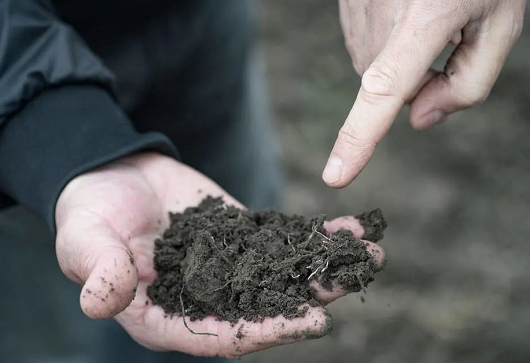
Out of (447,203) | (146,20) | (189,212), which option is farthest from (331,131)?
(189,212)

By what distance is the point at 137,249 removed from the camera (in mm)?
1697

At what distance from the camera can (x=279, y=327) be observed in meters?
1.45

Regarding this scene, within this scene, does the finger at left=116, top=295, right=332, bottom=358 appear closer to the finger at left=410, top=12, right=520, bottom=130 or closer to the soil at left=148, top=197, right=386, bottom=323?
the soil at left=148, top=197, right=386, bottom=323

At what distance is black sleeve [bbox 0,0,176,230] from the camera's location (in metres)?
1.74

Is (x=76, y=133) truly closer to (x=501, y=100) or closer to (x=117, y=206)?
(x=117, y=206)

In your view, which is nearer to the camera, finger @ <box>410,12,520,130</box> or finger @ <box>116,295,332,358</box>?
finger @ <box>116,295,332,358</box>

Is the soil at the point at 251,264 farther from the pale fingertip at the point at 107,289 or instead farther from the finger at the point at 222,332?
the pale fingertip at the point at 107,289

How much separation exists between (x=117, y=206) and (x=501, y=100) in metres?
3.16

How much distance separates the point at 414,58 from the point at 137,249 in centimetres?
87

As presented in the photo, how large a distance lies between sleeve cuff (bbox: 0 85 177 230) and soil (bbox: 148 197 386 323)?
30 cm

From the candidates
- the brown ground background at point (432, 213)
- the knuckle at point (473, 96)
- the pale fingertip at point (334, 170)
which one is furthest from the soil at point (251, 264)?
the brown ground background at point (432, 213)

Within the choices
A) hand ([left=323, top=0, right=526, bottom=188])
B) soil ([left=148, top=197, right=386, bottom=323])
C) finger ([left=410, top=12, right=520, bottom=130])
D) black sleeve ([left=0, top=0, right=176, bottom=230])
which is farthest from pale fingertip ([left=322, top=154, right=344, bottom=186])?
black sleeve ([left=0, top=0, right=176, bottom=230])

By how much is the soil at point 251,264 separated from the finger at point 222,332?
2cm

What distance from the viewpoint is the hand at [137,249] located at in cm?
140
